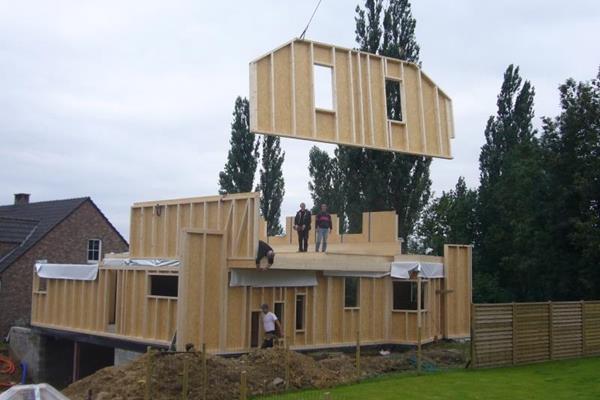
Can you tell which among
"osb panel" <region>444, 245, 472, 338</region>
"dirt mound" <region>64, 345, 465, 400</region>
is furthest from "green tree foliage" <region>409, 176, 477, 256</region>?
"dirt mound" <region>64, 345, 465, 400</region>

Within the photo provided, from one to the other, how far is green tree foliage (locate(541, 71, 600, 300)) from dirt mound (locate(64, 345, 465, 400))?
1196 centimetres

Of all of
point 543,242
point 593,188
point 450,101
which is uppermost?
point 450,101

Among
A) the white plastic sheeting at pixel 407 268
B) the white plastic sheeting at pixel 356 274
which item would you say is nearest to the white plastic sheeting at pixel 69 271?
the white plastic sheeting at pixel 356 274

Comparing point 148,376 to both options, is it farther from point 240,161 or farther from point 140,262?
point 240,161

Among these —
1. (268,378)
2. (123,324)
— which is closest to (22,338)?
(123,324)

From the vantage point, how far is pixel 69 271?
24.0 metres

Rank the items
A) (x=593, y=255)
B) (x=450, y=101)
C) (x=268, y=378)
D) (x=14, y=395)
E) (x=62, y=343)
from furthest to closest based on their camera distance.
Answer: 1. (x=62, y=343)
2. (x=593, y=255)
3. (x=450, y=101)
4. (x=268, y=378)
5. (x=14, y=395)

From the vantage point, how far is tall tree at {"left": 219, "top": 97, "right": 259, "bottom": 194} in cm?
4050

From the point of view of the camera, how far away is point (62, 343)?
86.9ft

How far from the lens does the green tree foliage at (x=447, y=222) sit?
3706 cm

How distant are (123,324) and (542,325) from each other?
1151 centimetres

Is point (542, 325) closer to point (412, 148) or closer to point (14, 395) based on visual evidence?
point (412, 148)

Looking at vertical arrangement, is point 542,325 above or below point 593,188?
below

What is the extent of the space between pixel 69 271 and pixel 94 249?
11.4 metres
